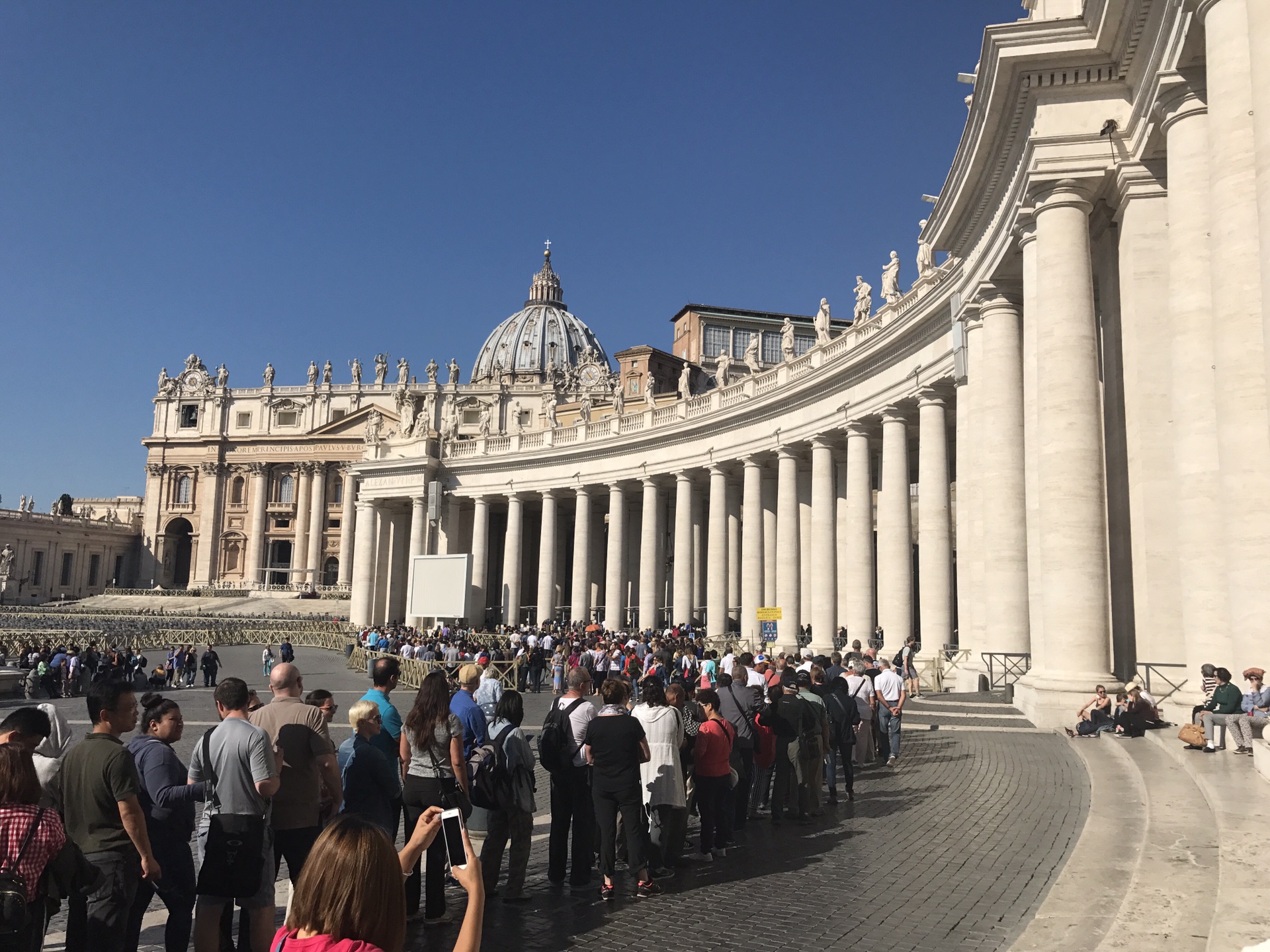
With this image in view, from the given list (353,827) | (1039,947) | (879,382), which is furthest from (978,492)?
(353,827)

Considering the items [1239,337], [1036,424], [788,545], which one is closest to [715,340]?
[788,545]

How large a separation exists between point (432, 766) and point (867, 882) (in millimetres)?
3744

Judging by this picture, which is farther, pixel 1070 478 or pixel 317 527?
pixel 317 527

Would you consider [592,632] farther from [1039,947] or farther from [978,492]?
[1039,947]

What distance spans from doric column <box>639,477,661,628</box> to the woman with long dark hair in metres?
38.0

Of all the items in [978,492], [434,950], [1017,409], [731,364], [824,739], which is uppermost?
[731,364]

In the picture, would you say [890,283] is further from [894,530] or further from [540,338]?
[540,338]

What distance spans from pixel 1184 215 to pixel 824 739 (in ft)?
28.7

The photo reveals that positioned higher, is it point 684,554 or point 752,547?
point 752,547

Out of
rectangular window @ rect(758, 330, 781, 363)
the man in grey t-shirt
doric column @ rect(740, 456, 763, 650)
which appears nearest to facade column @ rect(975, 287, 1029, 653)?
the man in grey t-shirt

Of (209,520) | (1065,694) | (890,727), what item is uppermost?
(209,520)

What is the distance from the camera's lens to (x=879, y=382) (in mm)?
30531

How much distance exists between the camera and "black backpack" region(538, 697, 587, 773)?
8.12m

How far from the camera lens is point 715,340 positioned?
90.3 m
